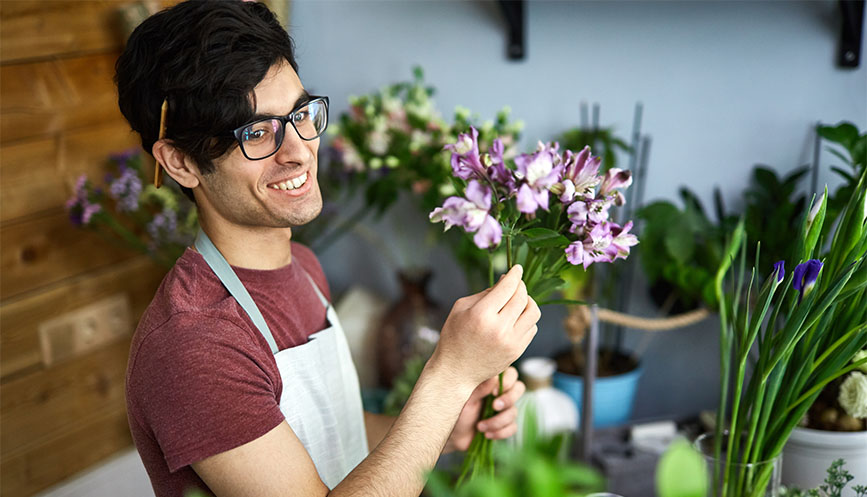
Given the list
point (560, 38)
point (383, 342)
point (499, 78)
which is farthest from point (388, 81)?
point (383, 342)

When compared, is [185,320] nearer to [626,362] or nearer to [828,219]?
[828,219]

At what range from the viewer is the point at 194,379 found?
2.94ft

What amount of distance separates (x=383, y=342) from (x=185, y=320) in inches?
45.5

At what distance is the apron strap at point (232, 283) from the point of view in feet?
3.35

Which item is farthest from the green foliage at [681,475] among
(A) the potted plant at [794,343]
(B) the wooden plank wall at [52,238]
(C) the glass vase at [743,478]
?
(B) the wooden plank wall at [52,238]

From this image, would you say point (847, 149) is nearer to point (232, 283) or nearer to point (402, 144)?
point (402, 144)

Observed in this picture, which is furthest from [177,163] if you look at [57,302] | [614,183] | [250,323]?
[57,302]

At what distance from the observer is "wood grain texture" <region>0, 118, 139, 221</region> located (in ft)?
5.84

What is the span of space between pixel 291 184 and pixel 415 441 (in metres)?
0.38

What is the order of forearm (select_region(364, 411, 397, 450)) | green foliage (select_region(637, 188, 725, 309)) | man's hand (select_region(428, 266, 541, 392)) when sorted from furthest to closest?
green foliage (select_region(637, 188, 725, 309))
forearm (select_region(364, 411, 397, 450))
man's hand (select_region(428, 266, 541, 392))

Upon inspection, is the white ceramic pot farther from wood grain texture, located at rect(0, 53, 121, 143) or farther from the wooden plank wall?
wood grain texture, located at rect(0, 53, 121, 143)

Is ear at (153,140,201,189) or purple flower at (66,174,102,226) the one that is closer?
ear at (153,140,201,189)

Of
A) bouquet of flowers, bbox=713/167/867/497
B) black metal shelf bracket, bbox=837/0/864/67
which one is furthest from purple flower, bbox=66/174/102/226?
black metal shelf bracket, bbox=837/0/864/67

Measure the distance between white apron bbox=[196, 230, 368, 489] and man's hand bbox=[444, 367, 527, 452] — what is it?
0.17m
